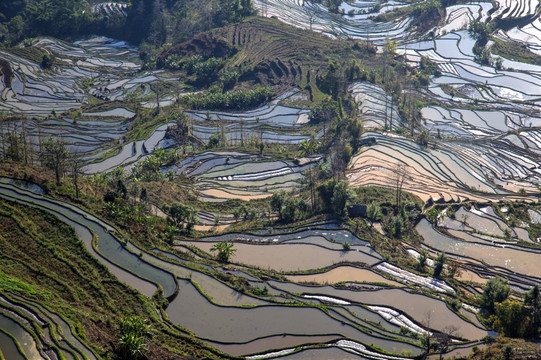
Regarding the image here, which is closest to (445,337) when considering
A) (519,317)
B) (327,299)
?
(519,317)

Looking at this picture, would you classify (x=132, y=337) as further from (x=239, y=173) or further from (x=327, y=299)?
(x=239, y=173)

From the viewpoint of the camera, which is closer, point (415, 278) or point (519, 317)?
point (519, 317)

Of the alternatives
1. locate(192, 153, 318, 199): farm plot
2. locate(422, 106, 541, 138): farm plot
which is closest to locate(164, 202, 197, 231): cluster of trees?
locate(192, 153, 318, 199): farm plot

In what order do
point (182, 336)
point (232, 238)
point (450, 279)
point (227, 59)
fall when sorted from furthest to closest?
point (227, 59), point (232, 238), point (450, 279), point (182, 336)

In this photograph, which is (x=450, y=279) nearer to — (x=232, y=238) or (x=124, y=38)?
(x=232, y=238)

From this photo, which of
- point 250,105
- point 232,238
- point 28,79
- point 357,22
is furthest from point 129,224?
point 357,22

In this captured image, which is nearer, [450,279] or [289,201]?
[450,279]
